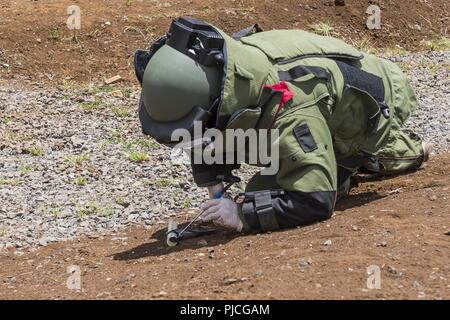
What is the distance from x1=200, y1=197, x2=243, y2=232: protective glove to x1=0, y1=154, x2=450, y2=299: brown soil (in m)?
0.11

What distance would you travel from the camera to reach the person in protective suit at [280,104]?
415 centimetres

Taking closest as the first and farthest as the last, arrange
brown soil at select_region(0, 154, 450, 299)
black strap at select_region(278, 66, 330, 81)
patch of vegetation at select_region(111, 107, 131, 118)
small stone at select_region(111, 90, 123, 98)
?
brown soil at select_region(0, 154, 450, 299) < black strap at select_region(278, 66, 330, 81) < patch of vegetation at select_region(111, 107, 131, 118) < small stone at select_region(111, 90, 123, 98)

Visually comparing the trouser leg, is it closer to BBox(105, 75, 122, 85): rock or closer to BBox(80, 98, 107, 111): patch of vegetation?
BBox(80, 98, 107, 111): patch of vegetation

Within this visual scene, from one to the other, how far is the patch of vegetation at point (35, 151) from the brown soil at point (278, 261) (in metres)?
1.78

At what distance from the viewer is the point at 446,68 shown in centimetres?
954

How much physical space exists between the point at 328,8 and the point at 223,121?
8.02 m

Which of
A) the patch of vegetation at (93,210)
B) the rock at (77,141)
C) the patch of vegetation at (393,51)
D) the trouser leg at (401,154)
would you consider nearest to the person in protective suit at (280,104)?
the trouser leg at (401,154)

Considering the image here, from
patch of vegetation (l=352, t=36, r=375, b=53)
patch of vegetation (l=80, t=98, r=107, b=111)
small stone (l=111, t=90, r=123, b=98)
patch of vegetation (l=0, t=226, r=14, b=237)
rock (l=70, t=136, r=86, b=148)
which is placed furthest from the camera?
patch of vegetation (l=352, t=36, r=375, b=53)

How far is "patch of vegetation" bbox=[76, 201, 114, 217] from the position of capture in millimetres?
5668

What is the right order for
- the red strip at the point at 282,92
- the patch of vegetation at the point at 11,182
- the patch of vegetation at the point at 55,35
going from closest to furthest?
1. the red strip at the point at 282,92
2. the patch of vegetation at the point at 11,182
3. the patch of vegetation at the point at 55,35

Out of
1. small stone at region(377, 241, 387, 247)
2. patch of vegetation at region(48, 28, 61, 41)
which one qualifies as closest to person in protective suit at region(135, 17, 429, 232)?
small stone at region(377, 241, 387, 247)

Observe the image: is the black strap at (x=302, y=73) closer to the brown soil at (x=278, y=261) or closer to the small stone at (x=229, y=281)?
the brown soil at (x=278, y=261)

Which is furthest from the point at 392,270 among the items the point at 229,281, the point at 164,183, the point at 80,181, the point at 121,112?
the point at 121,112
